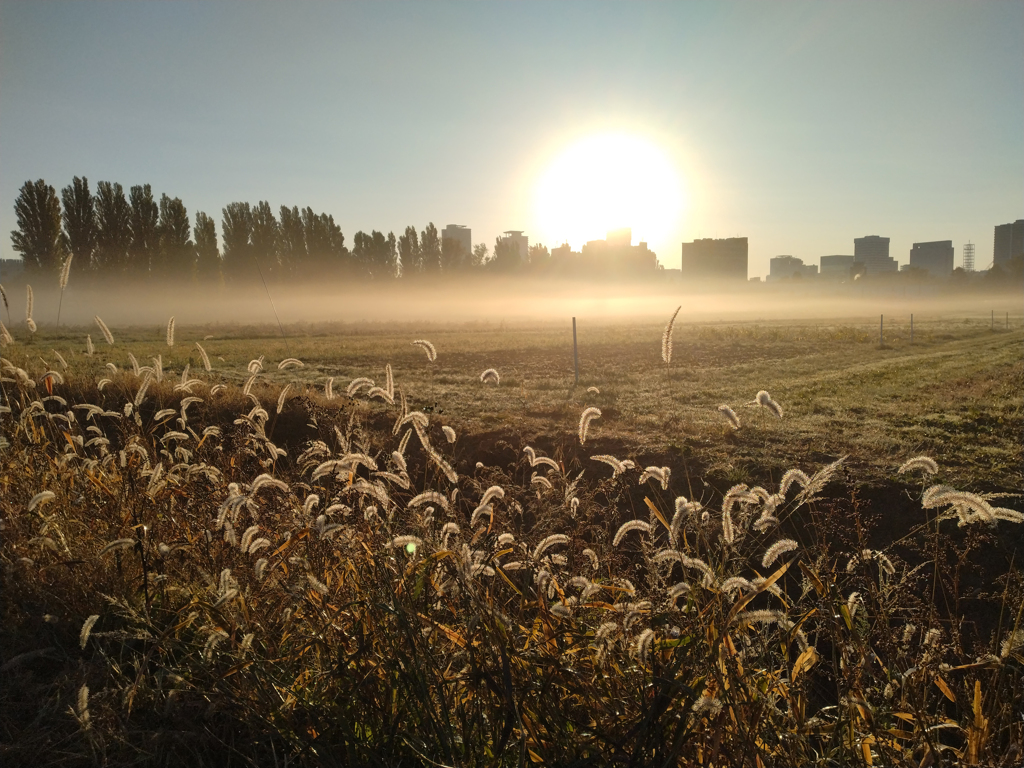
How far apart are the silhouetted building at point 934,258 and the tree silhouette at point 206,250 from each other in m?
140

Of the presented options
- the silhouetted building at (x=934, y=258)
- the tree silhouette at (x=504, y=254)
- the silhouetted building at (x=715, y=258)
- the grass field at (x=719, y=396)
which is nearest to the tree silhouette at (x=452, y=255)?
the tree silhouette at (x=504, y=254)

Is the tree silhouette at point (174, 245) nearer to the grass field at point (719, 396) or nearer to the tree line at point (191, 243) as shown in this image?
the tree line at point (191, 243)

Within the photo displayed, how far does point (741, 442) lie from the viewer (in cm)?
841

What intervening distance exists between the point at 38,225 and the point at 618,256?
3401 inches

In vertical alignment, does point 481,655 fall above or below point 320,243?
below

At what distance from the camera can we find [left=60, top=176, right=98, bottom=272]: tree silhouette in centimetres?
4262

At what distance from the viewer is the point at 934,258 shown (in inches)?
5541

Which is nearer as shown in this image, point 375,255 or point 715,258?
point 375,255

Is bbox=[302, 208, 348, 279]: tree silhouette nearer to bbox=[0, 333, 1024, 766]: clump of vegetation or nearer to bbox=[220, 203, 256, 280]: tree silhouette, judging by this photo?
bbox=[220, 203, 256, 280]: tree silhouette

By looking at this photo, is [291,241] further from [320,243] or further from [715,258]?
[715,258]

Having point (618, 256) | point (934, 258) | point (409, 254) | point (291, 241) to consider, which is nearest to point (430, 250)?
point (409, 254)

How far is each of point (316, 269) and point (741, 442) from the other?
56931mm

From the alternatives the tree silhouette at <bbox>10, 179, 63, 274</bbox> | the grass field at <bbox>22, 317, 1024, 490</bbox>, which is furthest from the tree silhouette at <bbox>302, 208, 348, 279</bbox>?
the grass field at <bbox>22, 317, 1024, 490</bbox>

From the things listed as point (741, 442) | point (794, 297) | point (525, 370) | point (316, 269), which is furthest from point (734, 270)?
point (741, 442)
